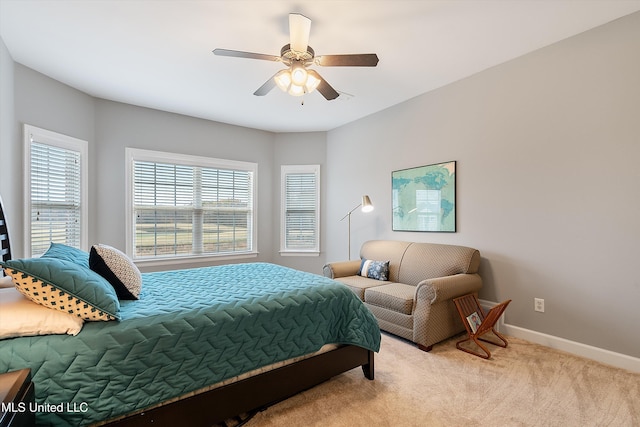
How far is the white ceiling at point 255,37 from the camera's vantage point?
2150 millimetres

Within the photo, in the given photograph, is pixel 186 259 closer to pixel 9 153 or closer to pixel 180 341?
pixel 9 153

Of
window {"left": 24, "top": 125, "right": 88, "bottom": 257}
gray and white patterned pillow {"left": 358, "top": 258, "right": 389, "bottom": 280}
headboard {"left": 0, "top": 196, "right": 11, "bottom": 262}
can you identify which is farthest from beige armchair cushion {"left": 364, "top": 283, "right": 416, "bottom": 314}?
window {"left": 24, "top": 125, "right": 88, "bottom": 257}

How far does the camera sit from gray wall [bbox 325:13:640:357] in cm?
233

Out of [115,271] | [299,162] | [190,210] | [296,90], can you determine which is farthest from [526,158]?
[190,210]

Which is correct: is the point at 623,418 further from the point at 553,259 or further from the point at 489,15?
the point at 489,15

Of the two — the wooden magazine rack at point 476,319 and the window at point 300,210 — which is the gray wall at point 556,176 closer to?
the wooden magazine rack at point 476,319

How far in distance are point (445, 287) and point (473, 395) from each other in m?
0.89

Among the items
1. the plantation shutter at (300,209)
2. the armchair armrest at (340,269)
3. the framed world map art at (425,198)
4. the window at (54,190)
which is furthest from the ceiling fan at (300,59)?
the plantation shutter at (300,209)

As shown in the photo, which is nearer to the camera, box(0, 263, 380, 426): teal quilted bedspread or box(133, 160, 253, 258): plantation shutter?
box(0, 263, 380, 426): teal quilted bedspread

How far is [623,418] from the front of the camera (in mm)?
1750

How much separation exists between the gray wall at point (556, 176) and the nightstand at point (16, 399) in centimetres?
351

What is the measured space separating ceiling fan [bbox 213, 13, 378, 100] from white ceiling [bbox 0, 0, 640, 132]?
23 cm

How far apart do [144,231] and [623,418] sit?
4924mm

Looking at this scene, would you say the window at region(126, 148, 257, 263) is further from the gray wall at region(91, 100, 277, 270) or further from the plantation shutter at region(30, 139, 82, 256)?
the plantation shutter at region(30, 139, 82, 256)
